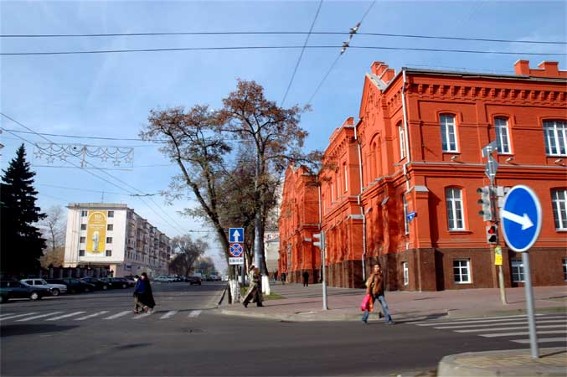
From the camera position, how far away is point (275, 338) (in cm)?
1134

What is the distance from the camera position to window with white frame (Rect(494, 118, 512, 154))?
28984 millimetres

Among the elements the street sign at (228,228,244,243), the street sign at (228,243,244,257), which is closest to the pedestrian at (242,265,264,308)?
the street sign at (228,243,244,257)

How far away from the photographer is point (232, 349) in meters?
9.66

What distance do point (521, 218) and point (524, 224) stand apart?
111 mm

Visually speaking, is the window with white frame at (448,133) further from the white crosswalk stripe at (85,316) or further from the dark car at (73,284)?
the dark car at (73,284)

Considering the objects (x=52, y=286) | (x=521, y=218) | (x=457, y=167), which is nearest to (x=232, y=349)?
(x=521, y=218)

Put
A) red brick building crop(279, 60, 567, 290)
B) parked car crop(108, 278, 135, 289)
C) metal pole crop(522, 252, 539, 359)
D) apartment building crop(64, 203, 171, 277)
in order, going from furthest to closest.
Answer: apartment building crop(64, 203, 171, 277)
parked car crop(108, 278, 135, 289)
red brick building crop(279, 60, 567, 290)
metal pole crop(522, 252, 539, 359)

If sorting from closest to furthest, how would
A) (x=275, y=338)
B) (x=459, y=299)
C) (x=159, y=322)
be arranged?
(x=275, y=338)
(x=159, y=322)
(x=459, y=299)

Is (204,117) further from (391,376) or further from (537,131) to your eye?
(391,376)

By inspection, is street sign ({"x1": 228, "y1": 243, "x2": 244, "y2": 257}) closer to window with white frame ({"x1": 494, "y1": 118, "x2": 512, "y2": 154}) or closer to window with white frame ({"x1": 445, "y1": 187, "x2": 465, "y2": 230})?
window with white frame ({"x1": 445, "y1": 187, "x2": 465, "y2": 230})

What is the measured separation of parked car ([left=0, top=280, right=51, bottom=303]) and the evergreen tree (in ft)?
35.8

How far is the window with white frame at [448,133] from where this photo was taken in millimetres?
28484

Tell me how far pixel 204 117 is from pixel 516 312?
1895 cm

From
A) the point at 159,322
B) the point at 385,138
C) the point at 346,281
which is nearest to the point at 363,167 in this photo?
the point at 385,138
